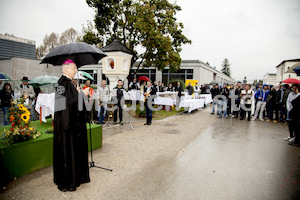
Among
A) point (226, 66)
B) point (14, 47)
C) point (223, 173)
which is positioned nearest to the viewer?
point (223, 173)

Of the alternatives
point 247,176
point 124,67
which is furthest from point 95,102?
point 247,176

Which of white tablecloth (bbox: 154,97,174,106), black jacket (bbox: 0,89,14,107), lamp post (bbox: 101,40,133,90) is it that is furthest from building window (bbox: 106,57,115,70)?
black jacket (bbox: 0,89,14,107)

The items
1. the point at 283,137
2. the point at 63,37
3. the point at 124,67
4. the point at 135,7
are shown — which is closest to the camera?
the point at 283,137

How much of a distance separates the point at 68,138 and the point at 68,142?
77 mm

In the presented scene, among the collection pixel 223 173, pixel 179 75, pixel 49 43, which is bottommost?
pixel 223 173

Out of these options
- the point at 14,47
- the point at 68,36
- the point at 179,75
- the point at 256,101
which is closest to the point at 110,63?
the point at 256,101

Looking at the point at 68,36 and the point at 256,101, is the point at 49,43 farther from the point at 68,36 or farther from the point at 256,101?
the point at 256,101

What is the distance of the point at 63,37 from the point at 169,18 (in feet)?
103

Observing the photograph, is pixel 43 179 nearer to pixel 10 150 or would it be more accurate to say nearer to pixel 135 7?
pixel 10 150

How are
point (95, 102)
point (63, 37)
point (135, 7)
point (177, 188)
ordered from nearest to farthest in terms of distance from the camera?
point (177, 188) → point (95, 102) → point (135, 7) → point (63, 37)

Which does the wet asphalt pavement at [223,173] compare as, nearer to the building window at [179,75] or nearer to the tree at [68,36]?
the building window at [179,75]

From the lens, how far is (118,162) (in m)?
4.66

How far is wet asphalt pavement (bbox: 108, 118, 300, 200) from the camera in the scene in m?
3.38

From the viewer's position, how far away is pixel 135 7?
655 inches
